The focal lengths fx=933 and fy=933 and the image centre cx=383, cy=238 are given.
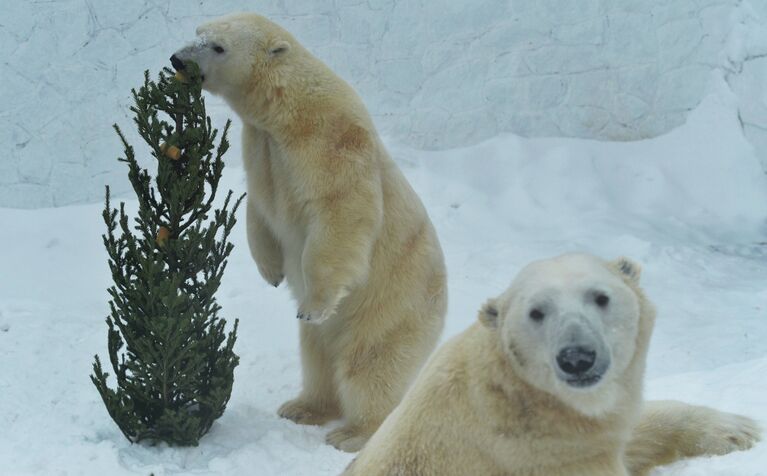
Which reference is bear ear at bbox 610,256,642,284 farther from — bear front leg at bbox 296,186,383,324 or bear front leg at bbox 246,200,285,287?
bear front leg at bbox 246,200,285,287

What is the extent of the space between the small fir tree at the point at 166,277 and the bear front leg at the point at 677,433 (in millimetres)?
2027

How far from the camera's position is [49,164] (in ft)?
24.6

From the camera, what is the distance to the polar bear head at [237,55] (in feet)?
14.2

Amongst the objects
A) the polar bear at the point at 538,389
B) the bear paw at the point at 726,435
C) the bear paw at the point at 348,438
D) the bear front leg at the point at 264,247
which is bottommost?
the bear paw at the point at 348,438

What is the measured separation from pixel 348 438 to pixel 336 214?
3.43 ft

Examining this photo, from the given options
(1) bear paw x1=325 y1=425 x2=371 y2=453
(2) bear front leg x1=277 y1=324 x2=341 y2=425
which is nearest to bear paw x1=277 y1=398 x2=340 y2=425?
(2) bear front leg x1=277 y1=324 x2=341 y2=425

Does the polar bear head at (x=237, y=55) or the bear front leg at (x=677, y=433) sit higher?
the polar bear head at (x=237, y=55)

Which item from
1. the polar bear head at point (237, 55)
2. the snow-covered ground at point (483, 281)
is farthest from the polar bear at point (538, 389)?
the polar bear head at point (237, 55)

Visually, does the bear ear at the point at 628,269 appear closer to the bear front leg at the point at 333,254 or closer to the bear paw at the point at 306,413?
the bear front leg at the point at 333,254

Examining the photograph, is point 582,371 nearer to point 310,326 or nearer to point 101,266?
point 310,326

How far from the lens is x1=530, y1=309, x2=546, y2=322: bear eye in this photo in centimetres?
249

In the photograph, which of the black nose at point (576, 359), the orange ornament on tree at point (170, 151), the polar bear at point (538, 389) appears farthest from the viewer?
the orange ornament on tree at point (170, 151)

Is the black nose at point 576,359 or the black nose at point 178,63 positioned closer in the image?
the black nose at point 576,359

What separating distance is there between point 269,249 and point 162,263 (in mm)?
788
